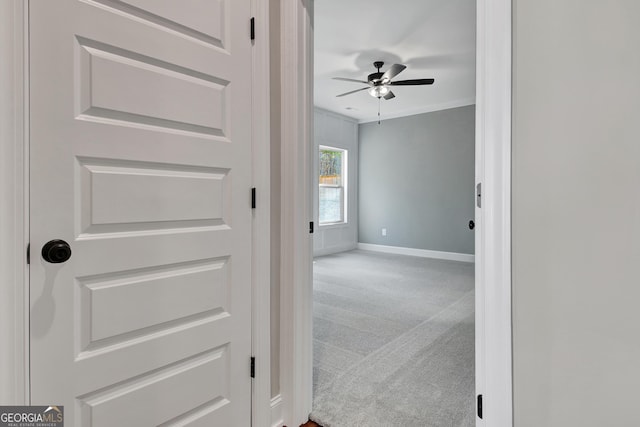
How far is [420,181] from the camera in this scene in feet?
20.0

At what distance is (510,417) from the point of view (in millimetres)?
972

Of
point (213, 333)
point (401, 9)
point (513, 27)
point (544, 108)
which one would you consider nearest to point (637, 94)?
point (544, 108)

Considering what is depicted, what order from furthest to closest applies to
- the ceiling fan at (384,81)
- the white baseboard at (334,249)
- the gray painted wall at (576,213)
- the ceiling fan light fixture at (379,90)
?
the white baseboard at (334,249) < the ceiling fan light fixture at (379,90) < the ceiling fan at (384,81) < the gray painted wall at (576,213)

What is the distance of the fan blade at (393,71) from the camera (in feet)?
11.3

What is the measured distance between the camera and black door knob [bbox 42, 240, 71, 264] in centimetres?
93

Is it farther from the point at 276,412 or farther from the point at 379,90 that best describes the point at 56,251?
→ the point at 379,90

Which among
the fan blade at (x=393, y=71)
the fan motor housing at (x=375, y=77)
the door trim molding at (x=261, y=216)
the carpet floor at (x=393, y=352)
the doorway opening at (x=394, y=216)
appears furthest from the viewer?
the fan motor housing at (x=375, y=77)

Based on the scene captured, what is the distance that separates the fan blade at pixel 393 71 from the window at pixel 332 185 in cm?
258

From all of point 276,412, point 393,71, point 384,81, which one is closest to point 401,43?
point 393,71

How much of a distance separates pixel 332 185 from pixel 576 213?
568 centimetres

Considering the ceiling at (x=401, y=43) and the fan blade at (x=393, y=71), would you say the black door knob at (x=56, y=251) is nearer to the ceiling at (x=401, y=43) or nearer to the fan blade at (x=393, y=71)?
the ceiling at (x=401, y=43)
